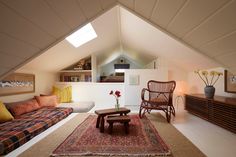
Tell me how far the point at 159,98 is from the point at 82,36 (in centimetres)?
259

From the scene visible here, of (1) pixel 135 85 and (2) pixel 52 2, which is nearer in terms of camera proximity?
Answer: (2) pixel 52 2

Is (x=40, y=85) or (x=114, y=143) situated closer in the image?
(x=114, y=143)

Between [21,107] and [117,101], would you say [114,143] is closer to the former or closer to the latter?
[117,101]

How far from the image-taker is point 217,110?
9.98ft

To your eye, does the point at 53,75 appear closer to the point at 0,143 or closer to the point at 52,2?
the point at 0,143

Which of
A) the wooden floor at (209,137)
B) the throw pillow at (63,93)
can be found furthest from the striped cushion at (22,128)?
the wooden floor at (209,137)

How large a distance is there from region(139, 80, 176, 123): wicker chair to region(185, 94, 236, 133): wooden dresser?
0.62 metres

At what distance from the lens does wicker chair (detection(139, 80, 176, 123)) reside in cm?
359

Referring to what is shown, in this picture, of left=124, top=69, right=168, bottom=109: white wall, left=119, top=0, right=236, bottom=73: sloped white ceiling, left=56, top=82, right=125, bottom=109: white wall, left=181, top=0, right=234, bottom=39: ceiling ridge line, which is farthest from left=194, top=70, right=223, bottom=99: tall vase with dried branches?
left=56, top=82, right=125, bottom=109: white wall

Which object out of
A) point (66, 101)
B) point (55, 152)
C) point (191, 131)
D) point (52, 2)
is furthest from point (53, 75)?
point (191, 131)

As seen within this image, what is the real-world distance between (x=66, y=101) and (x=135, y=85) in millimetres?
2357

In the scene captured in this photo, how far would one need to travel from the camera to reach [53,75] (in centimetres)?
534

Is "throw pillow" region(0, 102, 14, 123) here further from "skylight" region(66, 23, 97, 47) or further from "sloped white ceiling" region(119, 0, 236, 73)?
"sloped white ceiling" region(119, 0, 236, 73)

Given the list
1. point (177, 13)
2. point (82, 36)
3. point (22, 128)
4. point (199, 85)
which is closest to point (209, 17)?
point (177, 13)
